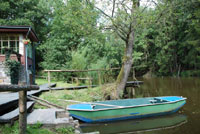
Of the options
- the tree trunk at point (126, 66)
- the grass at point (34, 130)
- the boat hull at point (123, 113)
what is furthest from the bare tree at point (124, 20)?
the grass at point (34, 130)

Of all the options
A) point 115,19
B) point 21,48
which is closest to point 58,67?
point 21,48

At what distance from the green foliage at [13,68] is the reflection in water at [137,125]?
20.0 feet

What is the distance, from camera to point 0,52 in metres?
11.1

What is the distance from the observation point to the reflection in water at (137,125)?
18.8ft

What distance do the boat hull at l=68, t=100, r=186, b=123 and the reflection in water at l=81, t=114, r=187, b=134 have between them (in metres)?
0.19

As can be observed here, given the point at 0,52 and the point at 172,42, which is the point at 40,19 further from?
the point at 172,42

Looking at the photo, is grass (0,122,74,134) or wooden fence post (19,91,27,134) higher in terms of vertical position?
wooden fence post (19,91,27,134)

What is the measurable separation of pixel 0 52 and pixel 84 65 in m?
5.92

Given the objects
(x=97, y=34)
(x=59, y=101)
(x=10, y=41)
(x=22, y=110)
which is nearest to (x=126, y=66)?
(x=97, y=34)

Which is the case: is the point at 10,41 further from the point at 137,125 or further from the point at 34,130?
the point at 137,125

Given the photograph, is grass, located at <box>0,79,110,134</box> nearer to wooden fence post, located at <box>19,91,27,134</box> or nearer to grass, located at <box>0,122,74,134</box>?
grass, located at <box>0,122,74,134</box>

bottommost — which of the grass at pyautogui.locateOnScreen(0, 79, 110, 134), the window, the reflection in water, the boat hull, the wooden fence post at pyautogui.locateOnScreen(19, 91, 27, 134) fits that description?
the reflection in water

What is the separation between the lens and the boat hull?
6.01m

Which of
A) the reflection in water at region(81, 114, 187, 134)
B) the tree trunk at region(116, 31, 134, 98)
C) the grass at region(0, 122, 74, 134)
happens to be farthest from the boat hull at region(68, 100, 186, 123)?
the tree trunk at region(116, 31, 134, 98)
